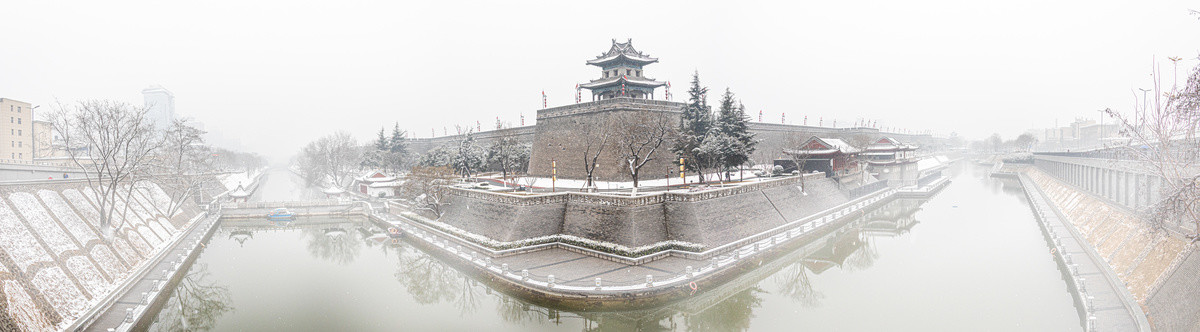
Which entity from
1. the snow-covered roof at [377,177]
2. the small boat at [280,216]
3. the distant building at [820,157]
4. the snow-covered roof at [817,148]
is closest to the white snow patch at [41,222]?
the small boat at [280,216]

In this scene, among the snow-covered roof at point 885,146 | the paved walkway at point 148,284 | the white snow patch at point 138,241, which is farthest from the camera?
the snow-covered roof at point 885,146

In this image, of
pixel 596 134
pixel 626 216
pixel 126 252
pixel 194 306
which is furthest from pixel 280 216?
pixel 626 216

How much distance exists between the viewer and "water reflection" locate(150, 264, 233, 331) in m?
14.7

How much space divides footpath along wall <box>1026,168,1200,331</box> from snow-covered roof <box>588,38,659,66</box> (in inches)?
899

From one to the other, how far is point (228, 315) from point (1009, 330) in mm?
21647

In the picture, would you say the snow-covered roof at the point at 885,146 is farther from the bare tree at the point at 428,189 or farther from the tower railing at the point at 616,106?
the bare tree at the point at 428,189

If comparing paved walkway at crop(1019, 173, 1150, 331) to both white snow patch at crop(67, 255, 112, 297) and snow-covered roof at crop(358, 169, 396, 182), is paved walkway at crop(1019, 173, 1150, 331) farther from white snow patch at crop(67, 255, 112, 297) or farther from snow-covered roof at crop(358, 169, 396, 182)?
snow-covered roof at crop(358, 169, 396, 182)

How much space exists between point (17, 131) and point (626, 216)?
42.7 metres

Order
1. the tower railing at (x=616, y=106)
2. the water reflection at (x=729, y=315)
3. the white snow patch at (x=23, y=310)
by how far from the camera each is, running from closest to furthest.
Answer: the white snow patch at (x=23, y=310) → the water reflection at (x=729, y=315) → the tower railing at (x=616, y=106)

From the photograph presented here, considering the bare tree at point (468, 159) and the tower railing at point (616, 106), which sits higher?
the tower railing at point (616, 106)

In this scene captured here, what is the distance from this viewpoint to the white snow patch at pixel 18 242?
13.6 meters

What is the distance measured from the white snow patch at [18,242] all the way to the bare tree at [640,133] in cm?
2111

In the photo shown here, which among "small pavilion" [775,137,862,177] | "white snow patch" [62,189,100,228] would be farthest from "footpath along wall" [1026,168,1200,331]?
"white snow patch" [62,189,100,228]

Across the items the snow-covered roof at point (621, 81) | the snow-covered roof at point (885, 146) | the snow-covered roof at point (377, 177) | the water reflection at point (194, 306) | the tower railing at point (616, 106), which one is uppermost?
the snow-covered roof at point (621, 81)
